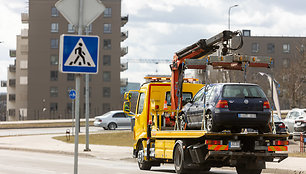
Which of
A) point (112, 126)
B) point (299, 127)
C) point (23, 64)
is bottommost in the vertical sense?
point (112, 126)

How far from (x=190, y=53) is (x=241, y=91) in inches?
108

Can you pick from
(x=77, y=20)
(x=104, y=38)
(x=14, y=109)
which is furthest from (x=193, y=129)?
(x=14, y=109)

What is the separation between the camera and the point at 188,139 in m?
15.4

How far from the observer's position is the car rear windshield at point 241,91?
48.0ft

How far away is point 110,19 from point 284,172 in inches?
3166

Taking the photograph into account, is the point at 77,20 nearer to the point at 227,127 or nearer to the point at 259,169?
the point at 227,127

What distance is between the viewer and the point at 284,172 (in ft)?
54.4

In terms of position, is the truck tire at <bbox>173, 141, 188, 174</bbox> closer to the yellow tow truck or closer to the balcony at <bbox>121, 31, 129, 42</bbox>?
the yellow tow truck

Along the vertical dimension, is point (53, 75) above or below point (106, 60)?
below

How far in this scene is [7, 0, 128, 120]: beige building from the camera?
93.5 m

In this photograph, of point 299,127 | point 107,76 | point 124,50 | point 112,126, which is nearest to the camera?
point 299,127

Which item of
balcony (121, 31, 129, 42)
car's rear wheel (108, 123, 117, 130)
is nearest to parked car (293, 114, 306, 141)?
car's rear wheel (108, 123, 117, 130)

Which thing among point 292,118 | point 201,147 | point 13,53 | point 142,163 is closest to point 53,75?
point 13,53

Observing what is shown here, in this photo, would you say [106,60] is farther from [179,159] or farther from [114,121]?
[179,159]
